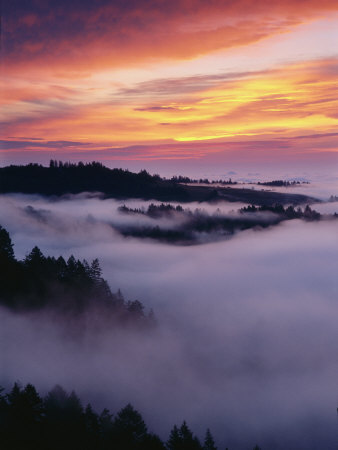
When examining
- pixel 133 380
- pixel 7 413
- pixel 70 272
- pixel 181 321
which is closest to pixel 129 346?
pixel 133 380

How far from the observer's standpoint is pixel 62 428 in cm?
2681

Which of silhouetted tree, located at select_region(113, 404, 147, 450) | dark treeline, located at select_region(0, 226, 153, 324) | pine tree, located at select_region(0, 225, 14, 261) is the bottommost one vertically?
silhouetted tree, located at select_region(113, 404, 147, 450)

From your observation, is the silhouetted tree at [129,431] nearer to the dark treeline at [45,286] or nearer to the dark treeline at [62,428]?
the dark treeline at [62,428]

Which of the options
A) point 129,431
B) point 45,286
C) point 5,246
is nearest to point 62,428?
point 129,431

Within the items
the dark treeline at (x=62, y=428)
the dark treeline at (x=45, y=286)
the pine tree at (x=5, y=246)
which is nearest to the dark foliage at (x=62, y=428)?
the dark treeline at (x=62, y=428)

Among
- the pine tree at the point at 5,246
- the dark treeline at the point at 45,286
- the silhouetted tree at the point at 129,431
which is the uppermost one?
the pine tree at the point at 5,246

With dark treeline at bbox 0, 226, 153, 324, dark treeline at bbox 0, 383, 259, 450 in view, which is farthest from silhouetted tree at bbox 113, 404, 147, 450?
dark treeline at bbox 0, 226, 153, 324

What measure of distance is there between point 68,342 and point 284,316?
396ft

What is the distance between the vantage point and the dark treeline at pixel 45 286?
5447 centimetres

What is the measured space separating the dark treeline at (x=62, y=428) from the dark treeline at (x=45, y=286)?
27546 millimetres

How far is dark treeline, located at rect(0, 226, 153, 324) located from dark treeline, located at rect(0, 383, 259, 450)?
2755 centimetres

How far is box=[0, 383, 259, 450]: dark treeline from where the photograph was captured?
24672 mm

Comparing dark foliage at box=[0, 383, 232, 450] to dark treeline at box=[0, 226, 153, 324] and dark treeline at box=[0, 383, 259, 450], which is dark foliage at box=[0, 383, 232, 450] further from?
dark treeline at box=[0, 226, 153, 324]

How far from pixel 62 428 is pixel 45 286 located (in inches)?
1283
